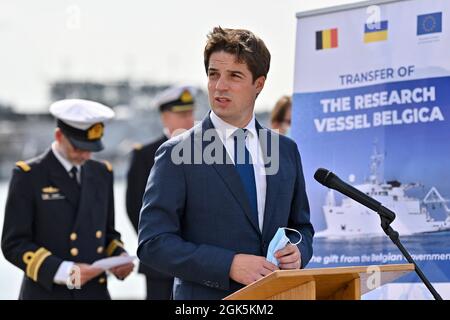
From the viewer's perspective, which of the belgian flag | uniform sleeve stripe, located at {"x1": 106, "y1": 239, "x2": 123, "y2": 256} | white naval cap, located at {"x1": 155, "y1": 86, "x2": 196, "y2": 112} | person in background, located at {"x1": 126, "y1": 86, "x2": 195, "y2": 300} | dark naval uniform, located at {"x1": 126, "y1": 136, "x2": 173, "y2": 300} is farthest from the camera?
white naval cap, located at {"x1": 155, "y1": 86, "x2": 196, "y2": 112}

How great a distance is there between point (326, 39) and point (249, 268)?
1.81 m

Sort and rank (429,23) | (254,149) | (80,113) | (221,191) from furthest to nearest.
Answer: (80,113) < (429,23) < (254,149) < (221,191)

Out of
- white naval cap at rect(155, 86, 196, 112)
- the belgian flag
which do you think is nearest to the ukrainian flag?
the belgian flag

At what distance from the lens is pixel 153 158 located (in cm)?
641

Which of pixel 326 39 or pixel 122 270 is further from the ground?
pixel 326 39

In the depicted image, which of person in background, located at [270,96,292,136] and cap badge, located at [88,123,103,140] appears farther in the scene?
person in background, located at [270,96,292,136]

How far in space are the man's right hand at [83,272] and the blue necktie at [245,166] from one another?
1.60 metres

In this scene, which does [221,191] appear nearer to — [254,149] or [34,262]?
[254,149]

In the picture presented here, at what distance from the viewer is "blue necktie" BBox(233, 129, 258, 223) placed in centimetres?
372

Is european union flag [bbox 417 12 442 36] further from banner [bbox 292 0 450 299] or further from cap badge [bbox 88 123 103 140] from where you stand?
cap badge [bbox 88 123 103 140]

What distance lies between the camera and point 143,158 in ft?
21.1

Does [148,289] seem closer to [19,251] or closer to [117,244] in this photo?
[117,244]

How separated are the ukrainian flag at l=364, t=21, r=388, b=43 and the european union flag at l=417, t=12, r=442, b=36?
0.56 feet

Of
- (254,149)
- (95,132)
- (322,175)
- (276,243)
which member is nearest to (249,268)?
(276,243)
